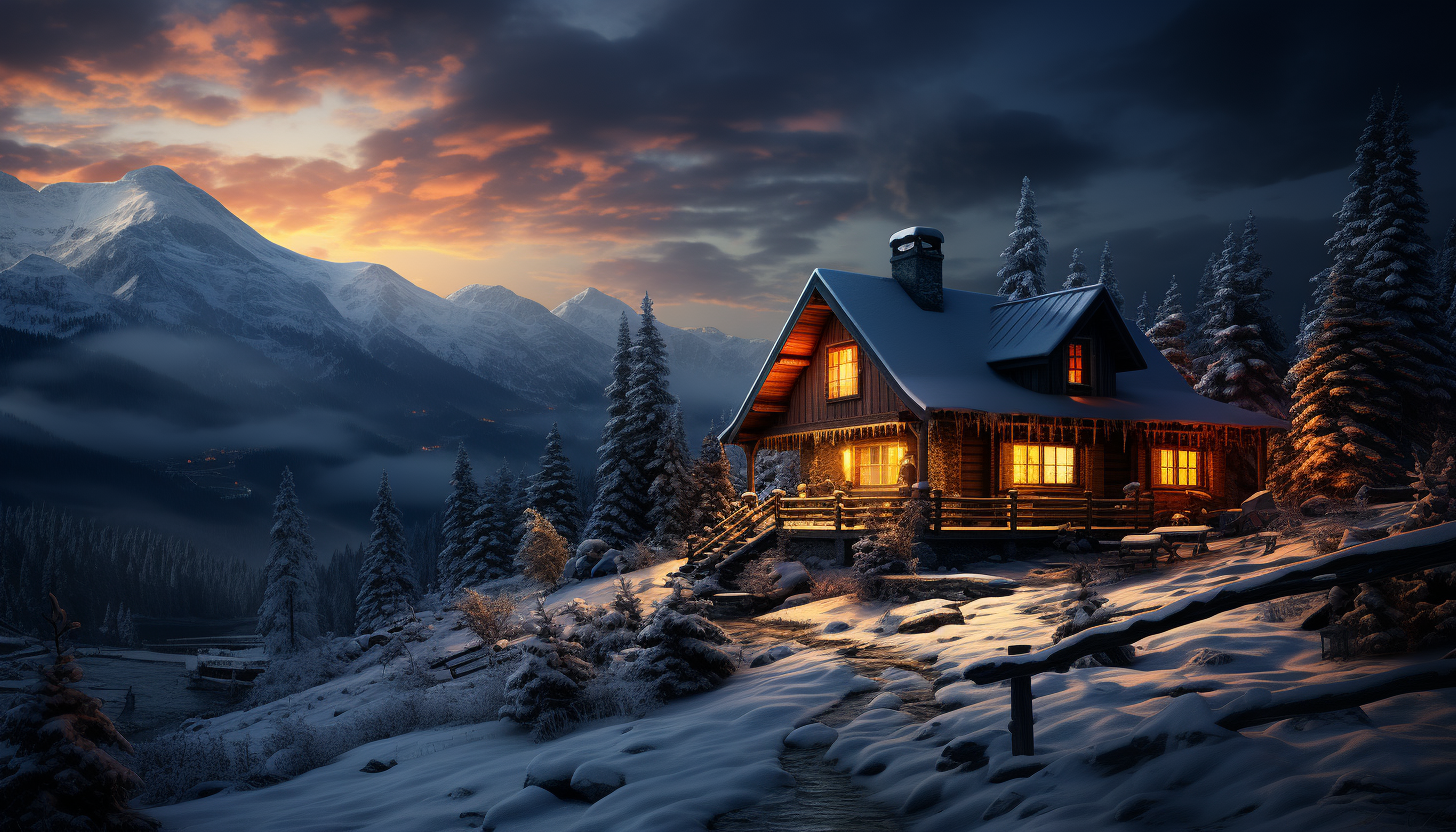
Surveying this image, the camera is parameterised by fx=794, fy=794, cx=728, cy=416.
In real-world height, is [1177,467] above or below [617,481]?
above

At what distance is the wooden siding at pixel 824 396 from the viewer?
80.1ft

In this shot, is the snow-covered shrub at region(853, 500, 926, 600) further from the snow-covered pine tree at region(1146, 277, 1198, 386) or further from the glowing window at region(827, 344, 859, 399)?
the snow-covered pine tree at region(1146, 277, 1198, 386)

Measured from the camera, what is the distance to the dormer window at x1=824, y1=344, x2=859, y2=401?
25.7 meters

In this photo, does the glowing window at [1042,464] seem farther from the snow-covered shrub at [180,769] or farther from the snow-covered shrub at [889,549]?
the snow-covered shrub at [180,769]

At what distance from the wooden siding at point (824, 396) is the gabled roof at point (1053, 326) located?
152 inches

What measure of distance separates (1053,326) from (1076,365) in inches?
59.2

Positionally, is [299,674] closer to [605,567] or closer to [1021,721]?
[605,567]

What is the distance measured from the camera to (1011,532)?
68.2 feet

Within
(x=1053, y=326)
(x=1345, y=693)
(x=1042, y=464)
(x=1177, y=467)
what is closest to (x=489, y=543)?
(x=1042, y=464)

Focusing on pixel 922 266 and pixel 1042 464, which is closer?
pixel 1042 464

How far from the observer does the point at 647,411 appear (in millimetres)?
37062

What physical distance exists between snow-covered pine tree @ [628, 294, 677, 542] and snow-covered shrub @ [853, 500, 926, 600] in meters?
17.8

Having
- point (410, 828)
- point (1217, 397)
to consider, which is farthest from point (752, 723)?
point (1217, 397)

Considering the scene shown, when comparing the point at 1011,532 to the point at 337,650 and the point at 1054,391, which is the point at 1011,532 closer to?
the point at 1054,391
